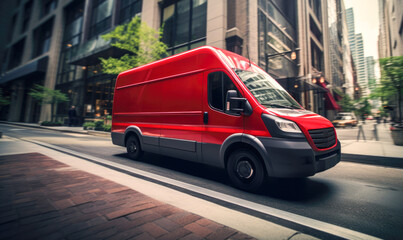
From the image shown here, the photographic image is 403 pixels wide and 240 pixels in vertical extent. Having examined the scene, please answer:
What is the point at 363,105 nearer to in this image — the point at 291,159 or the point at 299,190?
the point at 299,190

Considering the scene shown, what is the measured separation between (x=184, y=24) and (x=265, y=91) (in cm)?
1468

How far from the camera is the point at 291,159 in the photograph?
2643mm

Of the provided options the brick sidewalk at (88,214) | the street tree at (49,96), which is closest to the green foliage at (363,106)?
the brick sidewalk at (88,214)

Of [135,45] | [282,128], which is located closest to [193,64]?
[282,128]

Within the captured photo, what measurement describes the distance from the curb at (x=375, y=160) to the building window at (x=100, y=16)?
84.5 feet

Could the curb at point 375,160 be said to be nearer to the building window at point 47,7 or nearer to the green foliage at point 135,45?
the green foliage at point 135,45

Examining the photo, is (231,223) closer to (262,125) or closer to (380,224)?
(262,125)

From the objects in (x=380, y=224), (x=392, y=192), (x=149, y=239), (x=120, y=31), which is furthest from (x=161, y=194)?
(x=120, y=31)

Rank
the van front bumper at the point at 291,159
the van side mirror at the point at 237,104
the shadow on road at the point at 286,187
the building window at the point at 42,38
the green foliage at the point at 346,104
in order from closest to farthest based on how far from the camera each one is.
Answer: the van front bumper at the point at 291,159
the shadow on road at the point at 286,187
the van side mirror at the point at 237,104
the green foliage at the point at 346,104
the building window at the point at 42,38

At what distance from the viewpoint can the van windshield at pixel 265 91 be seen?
125 inches

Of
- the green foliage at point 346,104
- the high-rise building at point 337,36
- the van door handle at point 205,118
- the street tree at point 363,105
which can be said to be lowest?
the van door handle at point 205,118

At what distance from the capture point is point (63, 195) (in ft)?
8.31

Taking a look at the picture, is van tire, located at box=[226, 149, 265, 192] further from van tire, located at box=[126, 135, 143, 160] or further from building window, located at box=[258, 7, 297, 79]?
building window, located at box=[258, 7, 297, 79]

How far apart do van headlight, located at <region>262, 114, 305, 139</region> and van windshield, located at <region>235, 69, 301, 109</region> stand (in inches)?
14.0
